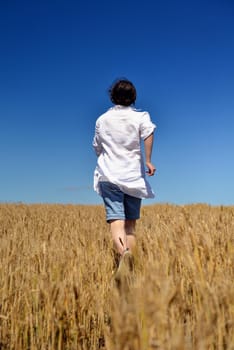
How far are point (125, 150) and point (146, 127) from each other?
251 mm

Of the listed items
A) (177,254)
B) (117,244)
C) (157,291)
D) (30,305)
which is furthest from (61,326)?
(117,244)

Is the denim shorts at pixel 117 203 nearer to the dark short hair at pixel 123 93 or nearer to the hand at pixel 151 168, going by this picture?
the hand at pixel 151 168

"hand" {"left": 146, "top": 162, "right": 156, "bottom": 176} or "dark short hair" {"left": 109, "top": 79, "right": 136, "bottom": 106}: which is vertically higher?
"dark short hair" {"left": 109, "top": 79, "right": 136, "bottom": 106}

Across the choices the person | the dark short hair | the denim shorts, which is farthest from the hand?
the dark short hair

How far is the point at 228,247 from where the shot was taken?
2.12 metres

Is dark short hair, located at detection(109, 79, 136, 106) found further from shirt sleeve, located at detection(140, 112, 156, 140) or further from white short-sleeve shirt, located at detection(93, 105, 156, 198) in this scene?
shirt sleeve, located at detection(140, 112, 156, 140)

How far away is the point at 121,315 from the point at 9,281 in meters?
1.36

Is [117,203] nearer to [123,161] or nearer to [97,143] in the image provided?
[123,161]

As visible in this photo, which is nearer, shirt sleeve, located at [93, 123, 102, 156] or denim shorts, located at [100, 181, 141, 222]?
denim shorts, located at [100, 181, 141, 222]

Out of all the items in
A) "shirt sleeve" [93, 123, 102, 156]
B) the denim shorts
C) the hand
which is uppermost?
"shirt sleeve" [93, 123, 102, 156]

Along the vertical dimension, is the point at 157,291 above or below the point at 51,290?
above

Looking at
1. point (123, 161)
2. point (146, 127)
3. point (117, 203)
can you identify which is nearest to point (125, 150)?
point (123, 161)

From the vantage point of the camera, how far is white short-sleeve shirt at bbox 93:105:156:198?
3.21 metres

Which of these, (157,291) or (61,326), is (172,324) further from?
(61,326)
